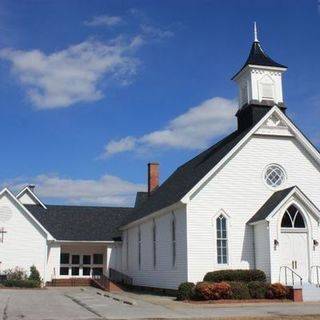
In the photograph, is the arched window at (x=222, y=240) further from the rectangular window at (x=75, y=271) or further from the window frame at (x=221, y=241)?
the rectangular window at (x=75, y=271)

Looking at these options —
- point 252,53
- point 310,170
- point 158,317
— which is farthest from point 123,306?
point 252,53

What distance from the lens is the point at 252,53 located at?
33469 mm

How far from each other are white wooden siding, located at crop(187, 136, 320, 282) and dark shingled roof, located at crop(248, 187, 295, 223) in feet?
1.20

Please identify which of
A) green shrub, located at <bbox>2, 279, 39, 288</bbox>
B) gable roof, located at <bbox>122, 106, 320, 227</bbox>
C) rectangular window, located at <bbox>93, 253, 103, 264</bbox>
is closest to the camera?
gable roof, located at <bbox>122, 106, 320, 227</bbox>

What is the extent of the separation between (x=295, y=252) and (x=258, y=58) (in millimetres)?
11915

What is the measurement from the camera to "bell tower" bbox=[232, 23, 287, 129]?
103 ft

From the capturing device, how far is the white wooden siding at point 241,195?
27812 mm

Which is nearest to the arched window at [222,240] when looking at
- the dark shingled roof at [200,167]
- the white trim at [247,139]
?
the white trim at [247,139]

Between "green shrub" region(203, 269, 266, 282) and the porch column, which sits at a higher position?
the porch column

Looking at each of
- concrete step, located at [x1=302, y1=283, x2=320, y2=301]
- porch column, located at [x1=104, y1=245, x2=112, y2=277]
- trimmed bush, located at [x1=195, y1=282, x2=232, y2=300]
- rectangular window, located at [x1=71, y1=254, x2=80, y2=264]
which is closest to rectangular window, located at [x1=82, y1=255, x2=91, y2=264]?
rectangular window, located at [x1=71, y1=254, x2=80, y2=264]

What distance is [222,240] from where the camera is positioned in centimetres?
2828

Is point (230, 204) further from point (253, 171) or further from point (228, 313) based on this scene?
point (228, 313)

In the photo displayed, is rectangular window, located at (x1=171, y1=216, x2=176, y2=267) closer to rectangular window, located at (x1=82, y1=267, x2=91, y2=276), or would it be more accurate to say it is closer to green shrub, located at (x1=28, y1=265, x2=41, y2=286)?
green shrub, located at (x1=28, y1=265, x2=41, y2=286)

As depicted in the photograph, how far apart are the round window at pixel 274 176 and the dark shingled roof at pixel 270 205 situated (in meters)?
0.74
